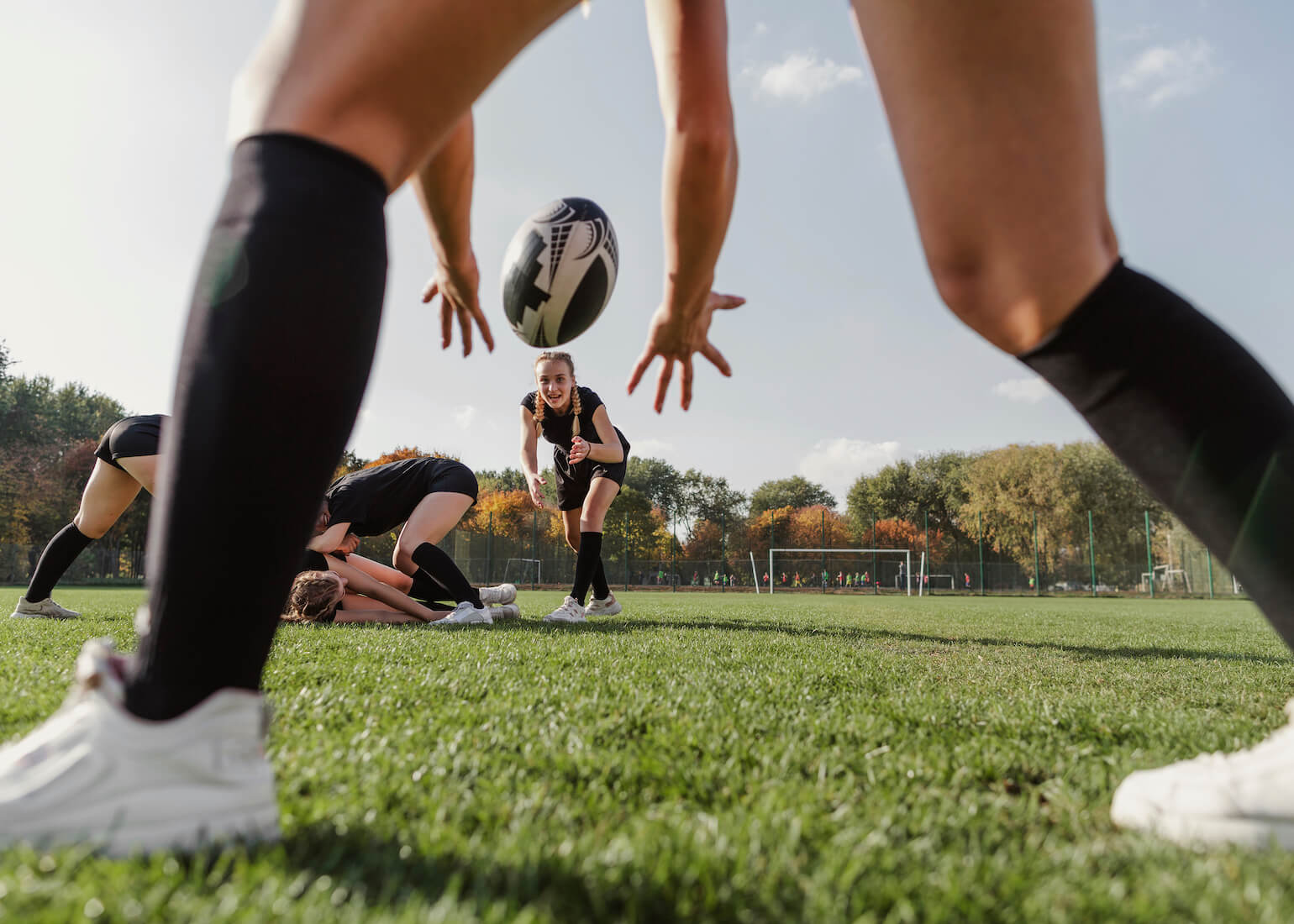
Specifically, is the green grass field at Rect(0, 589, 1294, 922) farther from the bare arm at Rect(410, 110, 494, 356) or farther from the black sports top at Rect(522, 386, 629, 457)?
the black sports top at Rect(522, 386, 629, 457)

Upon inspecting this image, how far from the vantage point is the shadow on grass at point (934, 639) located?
4.50 m

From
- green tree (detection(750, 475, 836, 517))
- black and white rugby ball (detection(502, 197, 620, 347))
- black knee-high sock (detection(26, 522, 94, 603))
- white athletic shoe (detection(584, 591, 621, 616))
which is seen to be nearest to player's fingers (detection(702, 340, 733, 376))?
→ black and white rugby ball (detection(502, 197, 620, 347))

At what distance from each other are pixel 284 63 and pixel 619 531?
50904 millimetres

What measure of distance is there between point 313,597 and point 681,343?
4444mm

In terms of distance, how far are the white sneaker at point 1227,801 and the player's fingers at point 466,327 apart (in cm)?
159

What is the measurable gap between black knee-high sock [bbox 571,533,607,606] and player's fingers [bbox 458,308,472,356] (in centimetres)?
453

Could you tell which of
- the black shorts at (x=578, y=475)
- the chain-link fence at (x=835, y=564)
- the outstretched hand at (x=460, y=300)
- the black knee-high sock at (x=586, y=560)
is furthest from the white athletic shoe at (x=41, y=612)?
the chain-link fence at (x=835, y=564)

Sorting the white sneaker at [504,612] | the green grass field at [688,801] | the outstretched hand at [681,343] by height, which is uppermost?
the outstretched hand at [681,343]

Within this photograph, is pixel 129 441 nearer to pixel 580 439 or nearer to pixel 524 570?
pixel 580 439

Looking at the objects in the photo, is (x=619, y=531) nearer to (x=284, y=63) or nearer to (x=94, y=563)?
(x=94, y=563)

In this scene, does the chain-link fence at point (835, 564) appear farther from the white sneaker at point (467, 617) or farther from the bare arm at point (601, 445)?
the white sneaker at point (467, 617)

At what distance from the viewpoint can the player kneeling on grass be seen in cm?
571

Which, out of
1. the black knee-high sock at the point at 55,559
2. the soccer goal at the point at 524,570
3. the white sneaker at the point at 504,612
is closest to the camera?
the black knee-high sock at the point at 55,559

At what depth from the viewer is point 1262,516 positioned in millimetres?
1049
